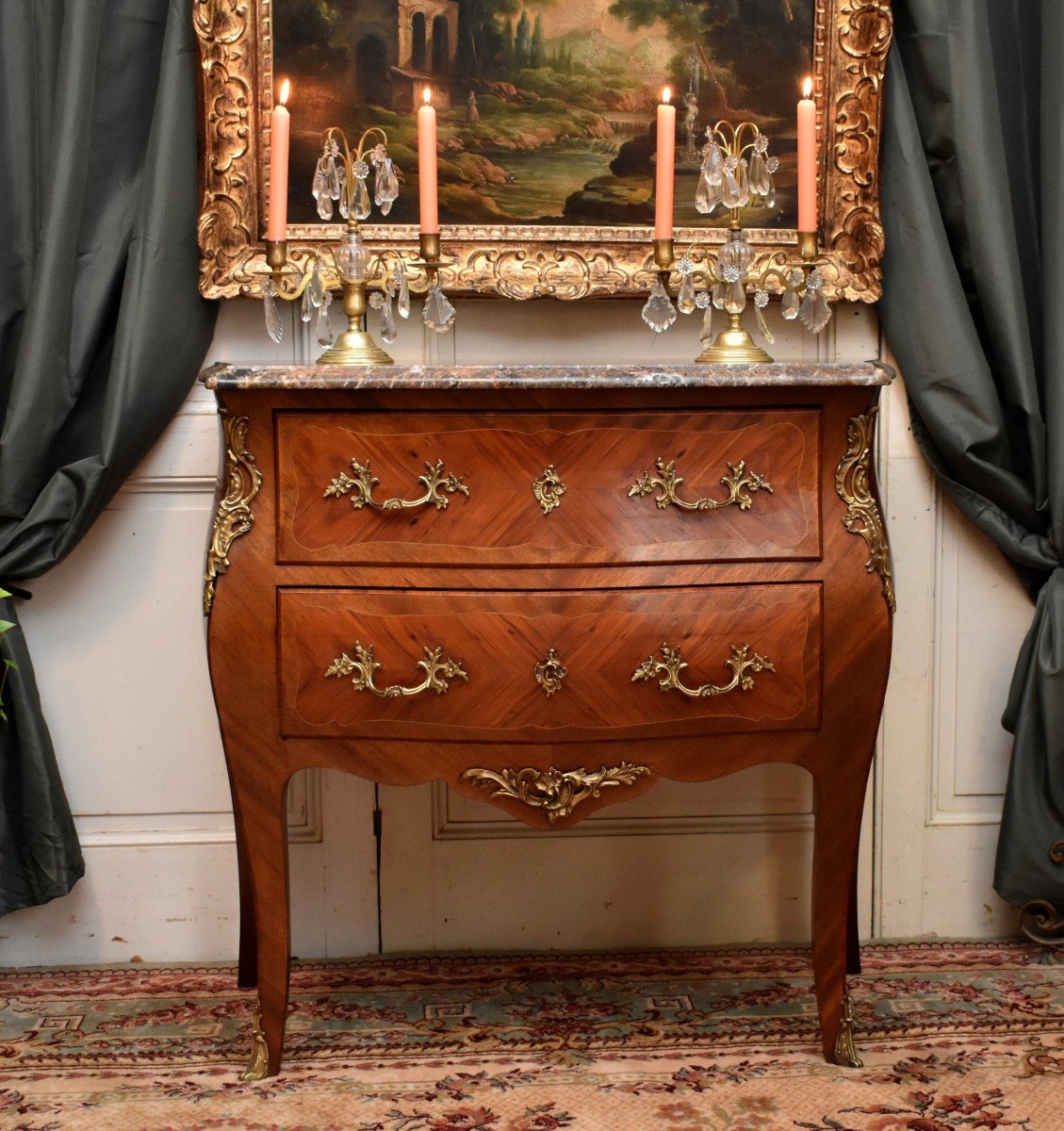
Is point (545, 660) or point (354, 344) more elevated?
point (354, 344)

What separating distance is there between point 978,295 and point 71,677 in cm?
192

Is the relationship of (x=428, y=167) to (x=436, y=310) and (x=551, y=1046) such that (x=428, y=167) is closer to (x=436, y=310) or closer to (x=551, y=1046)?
(x=436, y=310)

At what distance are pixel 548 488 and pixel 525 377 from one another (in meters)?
0.16

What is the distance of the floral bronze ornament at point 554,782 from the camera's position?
1791mm

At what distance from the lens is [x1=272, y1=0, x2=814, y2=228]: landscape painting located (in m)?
2.23

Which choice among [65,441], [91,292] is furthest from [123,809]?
[91,292]

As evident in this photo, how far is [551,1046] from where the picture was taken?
205cm

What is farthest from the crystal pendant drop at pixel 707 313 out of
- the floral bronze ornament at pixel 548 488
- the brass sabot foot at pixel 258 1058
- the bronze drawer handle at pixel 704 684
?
the brass sabot foot at pixel 258 1058

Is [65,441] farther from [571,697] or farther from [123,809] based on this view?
[571,697]

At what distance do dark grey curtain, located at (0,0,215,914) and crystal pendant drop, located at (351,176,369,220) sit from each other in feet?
1.33

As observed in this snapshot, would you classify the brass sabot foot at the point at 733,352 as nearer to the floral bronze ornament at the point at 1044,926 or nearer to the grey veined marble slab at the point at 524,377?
the grey veined marble slab at the point at 524,377

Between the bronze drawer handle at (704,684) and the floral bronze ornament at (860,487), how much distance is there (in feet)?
0.73

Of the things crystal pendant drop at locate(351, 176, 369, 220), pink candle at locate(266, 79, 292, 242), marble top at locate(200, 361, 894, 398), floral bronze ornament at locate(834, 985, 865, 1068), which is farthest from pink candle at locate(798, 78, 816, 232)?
floral bronze ornament at locate(834, 985, 865, 1068)

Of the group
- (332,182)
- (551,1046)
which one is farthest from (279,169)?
(551,1046)
